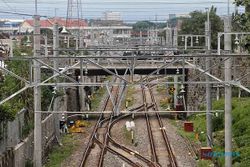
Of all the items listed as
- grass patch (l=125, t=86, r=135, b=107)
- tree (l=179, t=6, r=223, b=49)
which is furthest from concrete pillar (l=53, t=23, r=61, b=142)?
tree (l=179, t=6, r=223, b=49)

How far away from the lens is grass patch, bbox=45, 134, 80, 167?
14.6 metres

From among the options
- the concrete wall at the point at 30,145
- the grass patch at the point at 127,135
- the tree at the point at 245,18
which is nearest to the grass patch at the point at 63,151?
the concrete wall at the point at 30,145

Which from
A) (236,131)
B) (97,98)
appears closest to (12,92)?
(236,131)

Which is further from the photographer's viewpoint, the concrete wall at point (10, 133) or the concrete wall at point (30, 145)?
the concrete wall at point (30, 145)

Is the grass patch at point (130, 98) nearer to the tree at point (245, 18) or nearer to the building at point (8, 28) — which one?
the building at point (8, 28)

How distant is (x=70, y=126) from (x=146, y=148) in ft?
16.1

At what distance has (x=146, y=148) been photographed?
16.5 m

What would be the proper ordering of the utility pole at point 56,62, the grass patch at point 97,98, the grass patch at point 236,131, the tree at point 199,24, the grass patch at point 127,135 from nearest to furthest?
the grass patch at point 236,131 < the utility pole at point 56,62 < the grass patch at point 127,135 < the grass patch at point 97,98 < the tree at point 199,24

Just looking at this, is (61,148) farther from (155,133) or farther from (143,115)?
(143,115)

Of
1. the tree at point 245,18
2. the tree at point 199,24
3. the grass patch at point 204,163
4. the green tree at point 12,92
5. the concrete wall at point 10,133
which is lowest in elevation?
the grass patch at point 204,163

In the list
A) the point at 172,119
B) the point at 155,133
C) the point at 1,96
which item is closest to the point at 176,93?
the point at 172,119

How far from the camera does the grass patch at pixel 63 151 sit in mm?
14628

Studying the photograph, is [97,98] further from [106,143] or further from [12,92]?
[12,92]

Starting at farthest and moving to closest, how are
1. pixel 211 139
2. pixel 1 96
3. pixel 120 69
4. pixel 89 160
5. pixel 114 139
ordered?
pixel 120 69, pixel 114 139, pixel 211 139, pixel 89 160, pixel 1 96
